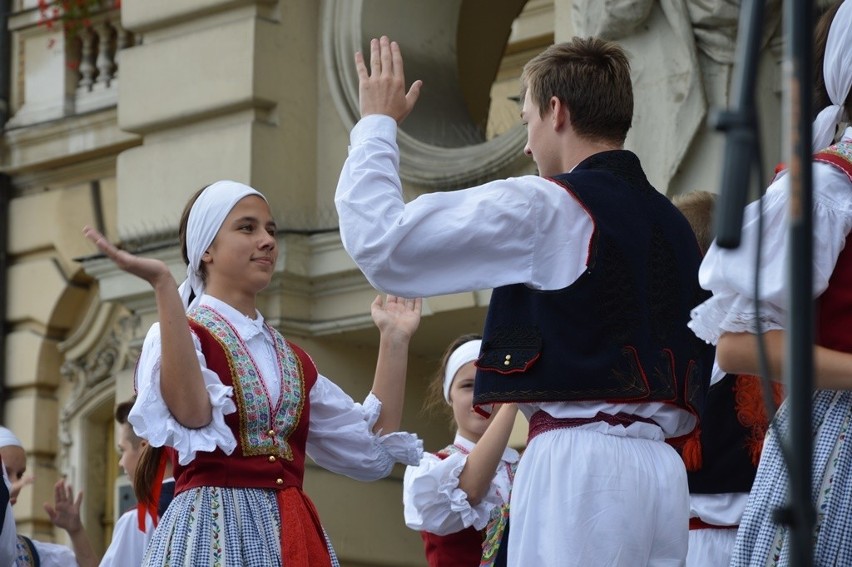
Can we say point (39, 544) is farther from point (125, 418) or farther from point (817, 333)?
point (817, 333)

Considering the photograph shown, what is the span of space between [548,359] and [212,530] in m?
1.17

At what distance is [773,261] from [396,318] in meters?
1.67

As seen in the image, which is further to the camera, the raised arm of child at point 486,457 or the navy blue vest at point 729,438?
the raised arm of child at point 486,457

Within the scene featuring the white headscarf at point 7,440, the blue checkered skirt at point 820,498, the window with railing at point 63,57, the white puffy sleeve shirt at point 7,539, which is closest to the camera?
the blue checkered skirt at point 820,498

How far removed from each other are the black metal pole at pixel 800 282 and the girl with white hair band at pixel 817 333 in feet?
3.97

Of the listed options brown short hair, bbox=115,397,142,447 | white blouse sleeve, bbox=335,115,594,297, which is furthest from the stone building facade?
white blouse sleeve, bbox=335,115,594,297

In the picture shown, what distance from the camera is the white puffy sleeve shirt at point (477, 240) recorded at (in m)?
3.55

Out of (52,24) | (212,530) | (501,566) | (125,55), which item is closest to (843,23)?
(501,566)

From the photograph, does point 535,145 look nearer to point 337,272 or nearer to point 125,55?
point 337,272

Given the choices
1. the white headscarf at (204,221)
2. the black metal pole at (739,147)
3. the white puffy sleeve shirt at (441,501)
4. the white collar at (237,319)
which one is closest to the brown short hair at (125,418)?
the white puffy sleeve shirt at (441,501)

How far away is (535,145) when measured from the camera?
12.7 feet

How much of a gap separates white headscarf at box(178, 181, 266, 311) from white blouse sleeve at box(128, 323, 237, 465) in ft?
1.28

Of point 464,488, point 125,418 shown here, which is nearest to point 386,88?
point 464,488

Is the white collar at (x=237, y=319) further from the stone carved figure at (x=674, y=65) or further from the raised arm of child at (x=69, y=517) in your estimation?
the stone carved figure at (x=674, y=65)
